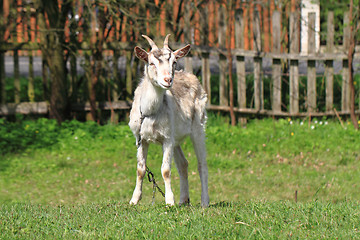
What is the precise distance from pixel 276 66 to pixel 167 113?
535cm

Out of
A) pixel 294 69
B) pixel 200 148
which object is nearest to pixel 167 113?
pixel 200 148

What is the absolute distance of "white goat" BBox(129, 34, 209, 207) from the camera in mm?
5098

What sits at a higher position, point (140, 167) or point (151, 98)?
point (151, 98)

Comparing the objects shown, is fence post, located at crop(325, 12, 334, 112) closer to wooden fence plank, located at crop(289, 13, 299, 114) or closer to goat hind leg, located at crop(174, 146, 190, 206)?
wooden fence plank, located at crop(289, 13, 299, 114)

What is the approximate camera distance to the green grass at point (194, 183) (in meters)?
4.60

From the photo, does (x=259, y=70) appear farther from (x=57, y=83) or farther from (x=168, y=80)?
(x=168, y=80)

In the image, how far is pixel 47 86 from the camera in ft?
34.0

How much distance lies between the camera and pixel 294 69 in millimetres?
10383

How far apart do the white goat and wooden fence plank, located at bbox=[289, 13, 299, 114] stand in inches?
168

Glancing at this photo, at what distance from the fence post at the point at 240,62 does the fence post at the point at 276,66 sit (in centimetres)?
58

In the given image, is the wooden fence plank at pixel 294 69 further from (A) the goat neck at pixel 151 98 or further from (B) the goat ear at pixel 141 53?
(B) the goat ear at pixel 141 53

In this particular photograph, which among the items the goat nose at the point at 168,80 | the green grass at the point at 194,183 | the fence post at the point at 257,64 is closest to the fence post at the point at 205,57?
the green grass at the point at 194,183

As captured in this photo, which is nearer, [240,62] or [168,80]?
[168,80]

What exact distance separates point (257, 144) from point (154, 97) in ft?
14.0
